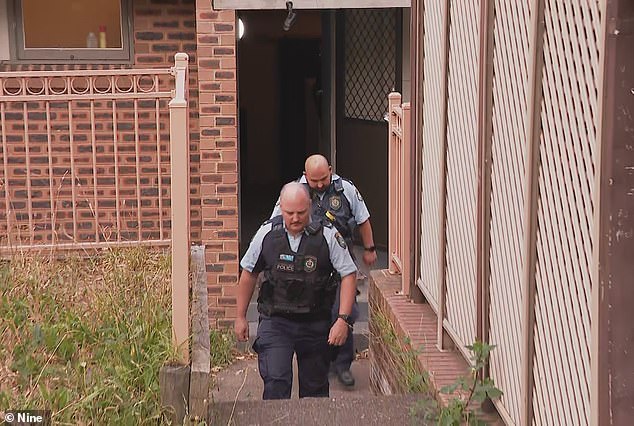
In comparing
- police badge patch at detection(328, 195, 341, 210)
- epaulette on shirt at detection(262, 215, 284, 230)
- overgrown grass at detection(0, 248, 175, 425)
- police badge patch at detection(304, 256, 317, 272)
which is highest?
police badge patch at detection(328, 195, 341, 210)

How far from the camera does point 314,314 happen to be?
20.2 ft

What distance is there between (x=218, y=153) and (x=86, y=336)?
332 cm

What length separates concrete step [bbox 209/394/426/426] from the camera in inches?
186

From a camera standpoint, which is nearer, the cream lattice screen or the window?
the cream lattice screen

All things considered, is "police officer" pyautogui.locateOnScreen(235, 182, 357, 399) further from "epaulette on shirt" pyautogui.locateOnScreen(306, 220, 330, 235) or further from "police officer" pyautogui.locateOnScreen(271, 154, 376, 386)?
"police officer" pyautogui.locateOnScreen(271, 154, 376, 386)

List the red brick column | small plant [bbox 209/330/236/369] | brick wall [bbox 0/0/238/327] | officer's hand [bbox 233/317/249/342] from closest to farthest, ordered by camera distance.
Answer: officer's hand [bbox 233/317/249/342]
small plant [bbox 209/330/236/369]
the red brick column
brick wall [bbox 0/0/238/327]

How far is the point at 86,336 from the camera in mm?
5270

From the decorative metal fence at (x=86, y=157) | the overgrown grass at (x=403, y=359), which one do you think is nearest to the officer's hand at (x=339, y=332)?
the overgrown grass at (x=403, y=359)

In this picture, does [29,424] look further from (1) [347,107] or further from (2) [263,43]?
(2) [263,43]

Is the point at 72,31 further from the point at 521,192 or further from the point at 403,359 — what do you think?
the point at 521,192

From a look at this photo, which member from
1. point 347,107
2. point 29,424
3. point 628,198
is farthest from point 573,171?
point 347,107

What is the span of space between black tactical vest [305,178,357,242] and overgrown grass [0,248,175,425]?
113 centimetres

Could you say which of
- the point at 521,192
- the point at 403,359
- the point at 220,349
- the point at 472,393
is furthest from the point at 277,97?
the point at 521,192

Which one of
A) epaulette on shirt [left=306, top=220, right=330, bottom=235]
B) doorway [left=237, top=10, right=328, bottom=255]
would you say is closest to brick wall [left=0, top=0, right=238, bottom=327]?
epaulette on shirt [left=306, top=220, right=330, bottom=235]
